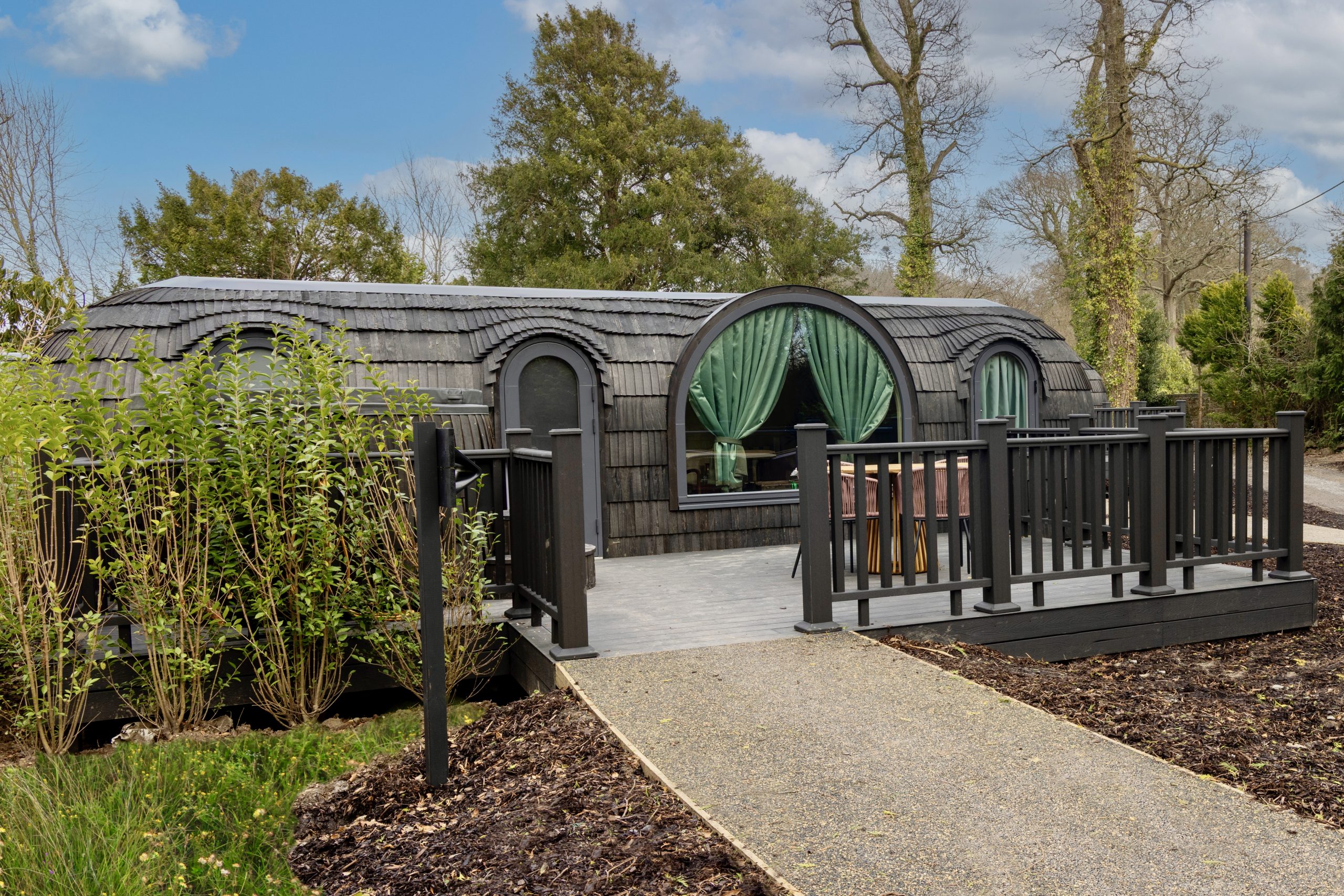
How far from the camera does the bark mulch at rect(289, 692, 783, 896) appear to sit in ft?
8.05

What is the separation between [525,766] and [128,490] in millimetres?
2317

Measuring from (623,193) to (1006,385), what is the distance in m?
15.1

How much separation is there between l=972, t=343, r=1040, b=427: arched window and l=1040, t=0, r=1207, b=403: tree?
555cm

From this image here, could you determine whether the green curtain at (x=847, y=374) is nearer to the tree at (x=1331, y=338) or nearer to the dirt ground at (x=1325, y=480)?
the dirt ground at (x=1325, y=480)

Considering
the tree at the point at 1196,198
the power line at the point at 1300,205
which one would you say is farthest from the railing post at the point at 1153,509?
the power line at the point at 1300,205

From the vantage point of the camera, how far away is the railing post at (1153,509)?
208 inches

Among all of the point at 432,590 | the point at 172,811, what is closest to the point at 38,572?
the point at 172,811

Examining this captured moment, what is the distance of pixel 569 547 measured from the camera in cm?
429

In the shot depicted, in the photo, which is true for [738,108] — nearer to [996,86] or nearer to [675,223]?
[675,223]

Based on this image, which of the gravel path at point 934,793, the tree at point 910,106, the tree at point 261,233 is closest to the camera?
the gravel path at point 934,793

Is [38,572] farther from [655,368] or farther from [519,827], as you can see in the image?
[655,368]

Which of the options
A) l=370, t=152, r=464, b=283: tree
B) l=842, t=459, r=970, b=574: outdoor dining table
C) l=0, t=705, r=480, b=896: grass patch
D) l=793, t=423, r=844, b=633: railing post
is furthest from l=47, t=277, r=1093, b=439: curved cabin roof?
l=370, t=152, r=464, b=283: tree

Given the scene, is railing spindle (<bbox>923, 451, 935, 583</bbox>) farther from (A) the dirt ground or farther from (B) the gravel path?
(A) the dirt ground

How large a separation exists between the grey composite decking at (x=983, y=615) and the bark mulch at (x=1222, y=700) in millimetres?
114
